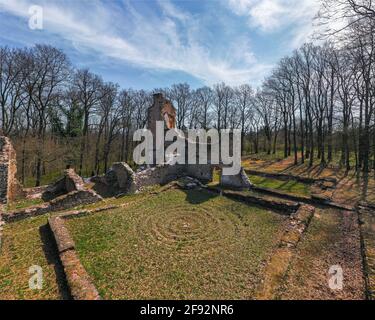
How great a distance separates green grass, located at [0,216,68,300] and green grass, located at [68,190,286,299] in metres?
0.84

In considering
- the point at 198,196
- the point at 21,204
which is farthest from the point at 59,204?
the point at 198,196

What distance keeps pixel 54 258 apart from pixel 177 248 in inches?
142

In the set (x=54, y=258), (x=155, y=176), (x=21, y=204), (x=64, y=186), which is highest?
(x=155, y=176)

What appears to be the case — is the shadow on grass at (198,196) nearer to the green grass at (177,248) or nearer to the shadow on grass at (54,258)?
the green grass at (177,248)

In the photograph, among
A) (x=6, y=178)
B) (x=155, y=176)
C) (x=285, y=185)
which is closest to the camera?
(x=6, y=178)

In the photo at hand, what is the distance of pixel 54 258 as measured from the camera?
619 centimetres

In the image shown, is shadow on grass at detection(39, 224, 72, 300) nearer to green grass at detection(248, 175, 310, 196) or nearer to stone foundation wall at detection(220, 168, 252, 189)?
stone foundation wall at detection(220, 168, 252, 189)

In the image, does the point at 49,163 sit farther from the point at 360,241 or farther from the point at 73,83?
the point at 360,241

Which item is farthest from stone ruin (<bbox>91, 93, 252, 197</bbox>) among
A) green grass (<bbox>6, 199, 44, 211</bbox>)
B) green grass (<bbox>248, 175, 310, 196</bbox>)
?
green grass (<bbox>6, 199, 44, 211</bbox>)

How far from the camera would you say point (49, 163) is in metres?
19.1

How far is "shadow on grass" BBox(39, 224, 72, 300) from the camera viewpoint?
4891 millimetres

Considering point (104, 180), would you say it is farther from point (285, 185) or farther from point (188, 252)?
point (285, 185)
